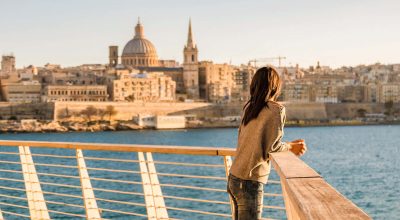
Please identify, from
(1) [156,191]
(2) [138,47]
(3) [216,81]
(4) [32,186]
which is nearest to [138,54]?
(2) [138,47]

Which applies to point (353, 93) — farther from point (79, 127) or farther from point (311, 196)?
point (311, 196)

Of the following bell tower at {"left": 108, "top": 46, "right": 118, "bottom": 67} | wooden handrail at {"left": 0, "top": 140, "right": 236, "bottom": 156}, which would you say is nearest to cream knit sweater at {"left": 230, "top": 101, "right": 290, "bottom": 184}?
wooden handrail at {"left": 0, "top": 140, "right": 236, "bottom": 156}

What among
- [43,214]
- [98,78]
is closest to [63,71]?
[98,78]

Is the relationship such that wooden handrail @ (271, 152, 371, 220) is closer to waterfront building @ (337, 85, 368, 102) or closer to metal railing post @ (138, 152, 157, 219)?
metal railing post @ (138, 152, 157, 219)

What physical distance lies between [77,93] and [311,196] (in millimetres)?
64969

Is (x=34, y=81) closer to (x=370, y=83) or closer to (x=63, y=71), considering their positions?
(x=63, y=71)

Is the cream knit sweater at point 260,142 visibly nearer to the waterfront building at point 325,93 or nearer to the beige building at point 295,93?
the waterfront building at point 325,93

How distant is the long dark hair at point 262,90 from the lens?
190cm

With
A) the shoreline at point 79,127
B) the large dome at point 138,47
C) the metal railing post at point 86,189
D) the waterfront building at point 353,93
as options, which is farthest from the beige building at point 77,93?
the metal railing post at point 86,189

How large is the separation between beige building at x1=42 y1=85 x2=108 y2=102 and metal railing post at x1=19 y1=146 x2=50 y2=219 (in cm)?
6113

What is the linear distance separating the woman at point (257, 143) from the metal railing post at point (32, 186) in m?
1.51

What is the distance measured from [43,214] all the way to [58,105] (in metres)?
56.4

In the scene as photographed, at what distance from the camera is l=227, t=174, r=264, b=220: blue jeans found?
188 centimetres

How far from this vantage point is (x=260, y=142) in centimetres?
190
